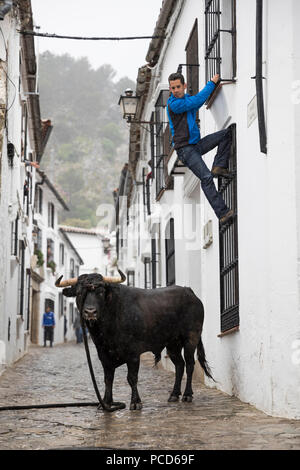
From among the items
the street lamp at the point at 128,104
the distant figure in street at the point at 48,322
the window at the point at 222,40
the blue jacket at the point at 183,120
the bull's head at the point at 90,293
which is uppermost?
the street lamp at the point at 128,104

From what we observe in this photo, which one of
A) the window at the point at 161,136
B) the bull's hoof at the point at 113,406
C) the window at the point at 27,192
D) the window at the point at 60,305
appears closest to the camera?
the bull's hoof at the point at 113,406

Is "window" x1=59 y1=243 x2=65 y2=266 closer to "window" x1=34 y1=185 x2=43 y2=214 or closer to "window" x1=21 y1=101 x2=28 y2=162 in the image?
"window" x1=34 y1=185 x2=43 y2=214

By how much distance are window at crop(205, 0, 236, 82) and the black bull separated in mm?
2621

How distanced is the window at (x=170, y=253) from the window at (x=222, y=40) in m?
4.94

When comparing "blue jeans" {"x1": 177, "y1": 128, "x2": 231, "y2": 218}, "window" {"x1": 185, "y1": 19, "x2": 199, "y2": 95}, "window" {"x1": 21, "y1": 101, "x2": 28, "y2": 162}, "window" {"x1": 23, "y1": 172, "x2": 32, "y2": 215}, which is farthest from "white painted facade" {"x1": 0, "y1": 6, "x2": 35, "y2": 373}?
"blue jeans" {"x1": 177, "y1": 128, "x2": 231, "y2": 218}

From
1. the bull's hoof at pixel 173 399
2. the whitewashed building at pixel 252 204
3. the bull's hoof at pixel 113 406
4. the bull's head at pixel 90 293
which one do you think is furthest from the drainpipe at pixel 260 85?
the bull's hoof at pixel 173 399

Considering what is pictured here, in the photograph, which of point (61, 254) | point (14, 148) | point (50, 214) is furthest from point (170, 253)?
point (61, 254)

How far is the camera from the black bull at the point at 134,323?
7340 mm

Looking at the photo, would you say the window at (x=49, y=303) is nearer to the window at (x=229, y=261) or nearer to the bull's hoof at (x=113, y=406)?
the window at (x=229, y=261)

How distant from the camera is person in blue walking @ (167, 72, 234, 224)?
26.5 feet

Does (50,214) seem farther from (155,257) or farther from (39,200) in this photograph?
(155,257)

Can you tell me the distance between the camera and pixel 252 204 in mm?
7348

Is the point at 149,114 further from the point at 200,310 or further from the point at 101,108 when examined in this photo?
the point at 101,108
